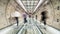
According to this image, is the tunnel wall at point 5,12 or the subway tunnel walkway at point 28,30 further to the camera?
the tunnel wall at point 5,12

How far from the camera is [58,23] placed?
10.9 m

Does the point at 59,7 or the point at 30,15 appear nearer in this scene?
the point at 59,7

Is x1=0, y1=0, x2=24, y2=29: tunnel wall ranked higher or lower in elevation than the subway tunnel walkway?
higher

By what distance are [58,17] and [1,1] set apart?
16.1 feet

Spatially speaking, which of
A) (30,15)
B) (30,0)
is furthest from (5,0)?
(30,15)

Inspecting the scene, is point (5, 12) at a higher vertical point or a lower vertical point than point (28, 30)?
higher

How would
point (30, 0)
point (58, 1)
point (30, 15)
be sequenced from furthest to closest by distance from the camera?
point (30, 15) → point (30, 0) → point (58, 1)

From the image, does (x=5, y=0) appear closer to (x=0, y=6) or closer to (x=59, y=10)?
(x=0, y=6)

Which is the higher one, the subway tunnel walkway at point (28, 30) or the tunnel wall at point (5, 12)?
the tunnel wall at point (5, 12)

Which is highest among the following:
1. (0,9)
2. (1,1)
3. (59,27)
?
(1,1)

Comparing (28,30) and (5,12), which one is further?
(5,12)

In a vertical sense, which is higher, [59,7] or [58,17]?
[59,7]

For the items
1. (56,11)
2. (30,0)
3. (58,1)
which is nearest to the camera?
(58,1)

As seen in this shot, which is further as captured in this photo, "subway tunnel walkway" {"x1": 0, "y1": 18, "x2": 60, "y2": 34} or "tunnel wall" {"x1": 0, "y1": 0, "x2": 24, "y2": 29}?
"tunnel wall" {"x1": 0, "y1": 0, "x2": 24, "y2": 29}
